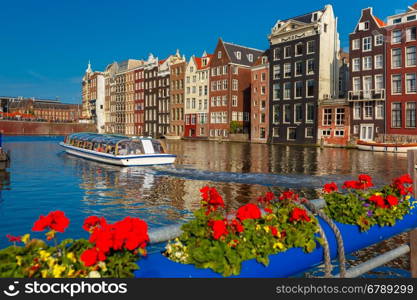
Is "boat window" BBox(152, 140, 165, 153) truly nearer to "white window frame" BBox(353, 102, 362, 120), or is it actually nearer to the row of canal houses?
the row of canal houses

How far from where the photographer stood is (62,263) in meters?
3.52

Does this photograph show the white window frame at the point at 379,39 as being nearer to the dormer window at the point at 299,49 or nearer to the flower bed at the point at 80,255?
the dormer window at the point at 299,49

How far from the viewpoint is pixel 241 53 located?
84.1 meters

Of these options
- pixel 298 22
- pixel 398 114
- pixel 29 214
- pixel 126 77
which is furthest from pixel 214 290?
pixel 126 77

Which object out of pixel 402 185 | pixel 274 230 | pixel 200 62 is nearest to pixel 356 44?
pixel 200 62

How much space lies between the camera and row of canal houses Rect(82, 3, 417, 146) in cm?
5412

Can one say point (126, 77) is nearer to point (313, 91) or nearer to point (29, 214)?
point (313, 91)

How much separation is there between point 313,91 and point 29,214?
57.2 m

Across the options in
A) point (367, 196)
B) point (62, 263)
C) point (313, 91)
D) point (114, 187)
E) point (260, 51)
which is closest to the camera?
point (62, 263)

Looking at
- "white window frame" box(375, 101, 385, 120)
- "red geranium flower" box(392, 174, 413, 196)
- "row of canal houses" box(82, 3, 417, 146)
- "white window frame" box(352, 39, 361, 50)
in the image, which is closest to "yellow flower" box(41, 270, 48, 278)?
"red geranium flower" box(392, 174, 413, 196)

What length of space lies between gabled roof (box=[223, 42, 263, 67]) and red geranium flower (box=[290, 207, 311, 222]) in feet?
257

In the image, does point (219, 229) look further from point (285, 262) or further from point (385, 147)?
point (385, 147)

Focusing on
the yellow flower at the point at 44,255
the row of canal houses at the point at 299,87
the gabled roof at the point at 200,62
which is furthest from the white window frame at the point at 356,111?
the yellow flower at the point at 44,255

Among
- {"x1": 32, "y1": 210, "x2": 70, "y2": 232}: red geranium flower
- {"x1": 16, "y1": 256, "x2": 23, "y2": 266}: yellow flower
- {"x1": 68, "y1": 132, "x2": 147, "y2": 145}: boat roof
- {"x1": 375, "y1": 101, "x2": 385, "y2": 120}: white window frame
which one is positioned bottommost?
{"x1": 16, "y1": 256, "x2": 23, "y2": 266}: yellow flower
